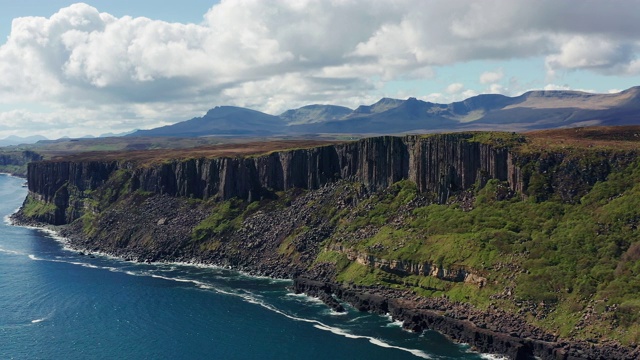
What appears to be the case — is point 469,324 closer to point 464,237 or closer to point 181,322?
point 464,237

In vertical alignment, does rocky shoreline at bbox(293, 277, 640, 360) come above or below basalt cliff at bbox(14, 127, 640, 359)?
below

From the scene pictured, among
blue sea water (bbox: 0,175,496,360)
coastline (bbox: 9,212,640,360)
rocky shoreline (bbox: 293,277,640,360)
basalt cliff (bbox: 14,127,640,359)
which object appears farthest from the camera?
blue sea water (bbox: 0,175,496,360)

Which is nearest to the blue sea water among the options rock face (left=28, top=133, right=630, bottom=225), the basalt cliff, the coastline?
the coastline

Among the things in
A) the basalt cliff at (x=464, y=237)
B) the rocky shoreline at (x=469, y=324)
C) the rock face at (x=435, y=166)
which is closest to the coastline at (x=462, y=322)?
the rocky shoreline at (x=469, y=324)

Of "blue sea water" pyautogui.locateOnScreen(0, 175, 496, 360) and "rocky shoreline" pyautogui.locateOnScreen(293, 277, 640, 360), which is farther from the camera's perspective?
"blue sea water" pyautogui.locateOnScreen(0, 175, 496, 360)

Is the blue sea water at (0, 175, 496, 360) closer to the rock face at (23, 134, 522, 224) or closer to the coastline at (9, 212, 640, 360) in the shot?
the coastline at (9, 212, 640, 360)
